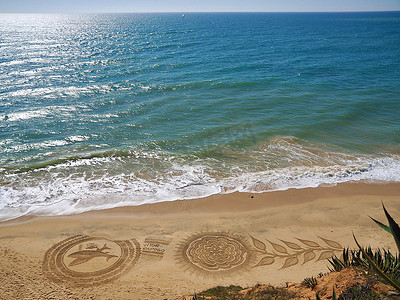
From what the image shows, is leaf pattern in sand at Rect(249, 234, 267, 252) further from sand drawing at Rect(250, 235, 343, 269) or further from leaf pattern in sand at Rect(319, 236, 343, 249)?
leaf pattern in sand at Rect(319, 236, 343, 249)

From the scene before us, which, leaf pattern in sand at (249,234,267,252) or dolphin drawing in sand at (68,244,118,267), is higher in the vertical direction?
dolphin drawing in sand at (68,244,118,267)

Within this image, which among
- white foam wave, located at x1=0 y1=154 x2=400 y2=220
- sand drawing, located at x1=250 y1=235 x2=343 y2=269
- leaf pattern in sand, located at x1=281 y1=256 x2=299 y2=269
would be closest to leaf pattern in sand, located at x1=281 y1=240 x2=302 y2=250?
sand drawing, located at x1=250 y1=235 x2=343 y2=269

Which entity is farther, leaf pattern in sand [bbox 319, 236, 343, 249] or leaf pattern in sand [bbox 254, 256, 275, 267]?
leaf pattern in sand [bbox 319, 236, 343, 249]

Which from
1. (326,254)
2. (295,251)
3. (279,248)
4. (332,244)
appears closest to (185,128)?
A: (279,248)

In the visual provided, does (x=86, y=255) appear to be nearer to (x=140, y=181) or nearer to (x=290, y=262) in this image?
(x=140, y=181)

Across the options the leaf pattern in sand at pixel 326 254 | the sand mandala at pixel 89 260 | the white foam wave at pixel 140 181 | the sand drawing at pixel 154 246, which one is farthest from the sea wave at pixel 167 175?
the leaf pattern in sand at pixel 326 254

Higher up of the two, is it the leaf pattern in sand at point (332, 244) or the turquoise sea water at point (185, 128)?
the turquoise sea water at point (185, 128)

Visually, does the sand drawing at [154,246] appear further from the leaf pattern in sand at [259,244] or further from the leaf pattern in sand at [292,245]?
the leaf pattern in sand at [292,245]
